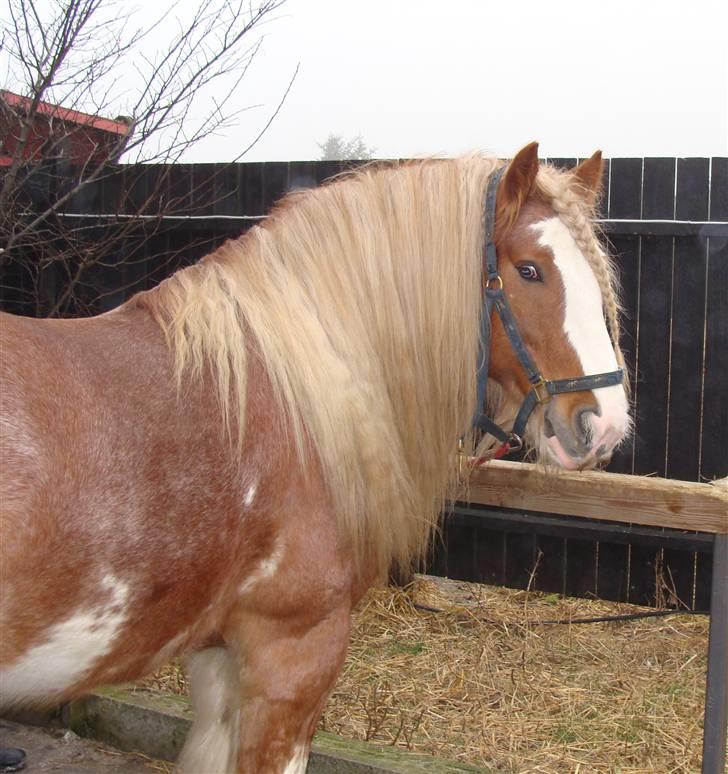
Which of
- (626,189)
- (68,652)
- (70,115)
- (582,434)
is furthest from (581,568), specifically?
(70,115)

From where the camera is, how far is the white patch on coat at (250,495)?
1937 mm

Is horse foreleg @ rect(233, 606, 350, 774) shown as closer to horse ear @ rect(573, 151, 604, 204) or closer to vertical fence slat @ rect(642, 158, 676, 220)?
horse ear @ rect(573, 151, 604, 204)

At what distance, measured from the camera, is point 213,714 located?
221cm

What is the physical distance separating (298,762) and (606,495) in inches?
49.0

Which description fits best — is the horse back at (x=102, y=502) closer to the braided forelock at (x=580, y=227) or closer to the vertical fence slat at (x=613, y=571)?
the braided forelock at (x=580, y=227)

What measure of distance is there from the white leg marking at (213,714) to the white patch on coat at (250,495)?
0.44 m

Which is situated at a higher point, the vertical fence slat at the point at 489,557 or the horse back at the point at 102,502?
the horse back at the point at 102,502

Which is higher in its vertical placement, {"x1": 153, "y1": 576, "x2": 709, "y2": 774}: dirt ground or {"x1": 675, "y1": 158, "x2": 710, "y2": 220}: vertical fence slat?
{"x1": 675, "y1": 158, "x2": 710, "y2": 220}: vertical fence slat

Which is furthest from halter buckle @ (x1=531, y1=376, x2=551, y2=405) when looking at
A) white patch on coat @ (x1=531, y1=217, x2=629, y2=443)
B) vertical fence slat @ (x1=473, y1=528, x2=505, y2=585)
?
vertical fence slat @ (x1=473, y1=528, x2=505, y2=585)

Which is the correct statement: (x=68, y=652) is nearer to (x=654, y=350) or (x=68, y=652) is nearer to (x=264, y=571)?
(x=264, y=571)

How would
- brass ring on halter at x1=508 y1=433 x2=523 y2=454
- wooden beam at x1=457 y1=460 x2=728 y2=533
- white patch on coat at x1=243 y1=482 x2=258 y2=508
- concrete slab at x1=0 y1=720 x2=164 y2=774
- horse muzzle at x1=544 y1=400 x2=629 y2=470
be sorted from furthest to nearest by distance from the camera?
concrete slab at x1=0 y1=720 x2=164 y2=774, wooden beam at x1=457 y1=460 x2=728 y2=533, brass ring on halter at x1=508 y1=433 x2=523 y2=454, horse muzzle at x1=544 y1=400 x2=629 y2=470, white patch on coat at x1=243 y1=482 x2=258 y2=508

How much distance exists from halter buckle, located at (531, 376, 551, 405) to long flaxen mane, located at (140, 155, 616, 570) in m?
0.17

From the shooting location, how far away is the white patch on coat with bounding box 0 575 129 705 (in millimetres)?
1678

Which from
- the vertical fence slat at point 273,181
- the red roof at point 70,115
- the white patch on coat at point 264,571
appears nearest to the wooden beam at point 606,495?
the white patch on coat at point 264,571
